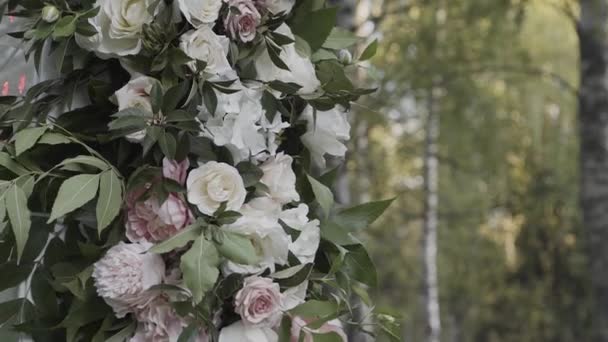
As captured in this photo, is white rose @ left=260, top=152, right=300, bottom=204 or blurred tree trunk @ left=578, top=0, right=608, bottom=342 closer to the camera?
white rose @ left=260, top=152, right=300, bottom=204

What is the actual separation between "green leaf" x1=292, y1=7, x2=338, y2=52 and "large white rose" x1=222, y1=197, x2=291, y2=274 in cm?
30

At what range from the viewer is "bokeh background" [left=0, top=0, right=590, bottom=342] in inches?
230

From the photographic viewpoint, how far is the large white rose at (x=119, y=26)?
107cm

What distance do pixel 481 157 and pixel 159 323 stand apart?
666 centimetres

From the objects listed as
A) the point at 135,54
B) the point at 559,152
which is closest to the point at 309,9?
the point at 135,54

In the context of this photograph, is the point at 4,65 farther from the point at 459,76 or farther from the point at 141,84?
the point at 459,76

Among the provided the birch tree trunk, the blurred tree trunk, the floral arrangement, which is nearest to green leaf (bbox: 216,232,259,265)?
the floral arrangement

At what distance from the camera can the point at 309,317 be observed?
3.59 ft

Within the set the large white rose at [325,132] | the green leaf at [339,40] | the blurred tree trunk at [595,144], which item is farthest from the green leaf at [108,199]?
the blurred tree trunk at [595,144]

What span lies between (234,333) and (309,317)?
11 cm

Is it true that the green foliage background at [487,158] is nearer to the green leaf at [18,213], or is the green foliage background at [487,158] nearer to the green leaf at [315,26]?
the green leaf at [315,26]

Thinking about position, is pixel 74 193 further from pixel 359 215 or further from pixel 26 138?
pixel 359 215

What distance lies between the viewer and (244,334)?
41.7 inches

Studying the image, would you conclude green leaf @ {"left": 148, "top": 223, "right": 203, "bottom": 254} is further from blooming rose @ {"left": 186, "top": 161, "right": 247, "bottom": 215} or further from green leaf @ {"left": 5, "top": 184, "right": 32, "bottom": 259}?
green leaf @ {"left": 5, "top": 184, "right": 32, "bottom": 259}
